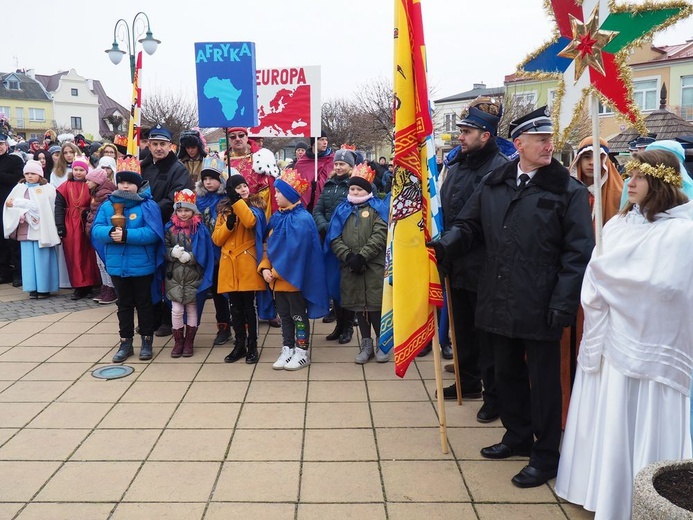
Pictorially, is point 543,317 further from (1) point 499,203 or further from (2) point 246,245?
(2) point 246,245

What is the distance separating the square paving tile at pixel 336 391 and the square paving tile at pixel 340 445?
0.61 m

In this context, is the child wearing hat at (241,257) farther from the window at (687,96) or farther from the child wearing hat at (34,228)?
the window at (687,96)

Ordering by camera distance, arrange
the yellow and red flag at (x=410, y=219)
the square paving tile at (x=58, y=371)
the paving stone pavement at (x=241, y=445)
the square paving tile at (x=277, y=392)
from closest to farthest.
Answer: the paving stone pavement at (x=241, y=445) → the yellow and red flag at (x=410, y=219) → the square paving tile at (x=277, y=392) → the square paving tile at (x=58, y=371)

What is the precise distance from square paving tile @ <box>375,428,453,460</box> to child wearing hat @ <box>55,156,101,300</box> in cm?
605

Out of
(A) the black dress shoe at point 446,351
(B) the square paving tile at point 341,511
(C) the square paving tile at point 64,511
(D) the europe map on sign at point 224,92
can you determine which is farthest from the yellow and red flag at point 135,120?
(B) the square paving tile at point 341,511

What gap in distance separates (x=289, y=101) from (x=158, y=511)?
18.1ft

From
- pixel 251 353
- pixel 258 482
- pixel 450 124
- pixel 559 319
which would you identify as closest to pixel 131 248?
pixel 251 353

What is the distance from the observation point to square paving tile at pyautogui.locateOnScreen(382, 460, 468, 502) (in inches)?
139

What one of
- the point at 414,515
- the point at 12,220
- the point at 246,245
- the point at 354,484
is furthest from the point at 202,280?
the point at 12,220

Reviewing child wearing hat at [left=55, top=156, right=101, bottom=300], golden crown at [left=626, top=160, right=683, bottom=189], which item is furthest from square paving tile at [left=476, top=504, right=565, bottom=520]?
child wearing hat at [left=55, top=156, right=101, bottom=300]

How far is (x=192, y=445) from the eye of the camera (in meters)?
4.21

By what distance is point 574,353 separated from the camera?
4.14m

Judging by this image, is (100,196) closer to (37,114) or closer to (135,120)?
(135,120)

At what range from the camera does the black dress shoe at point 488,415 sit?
461 centimetres
